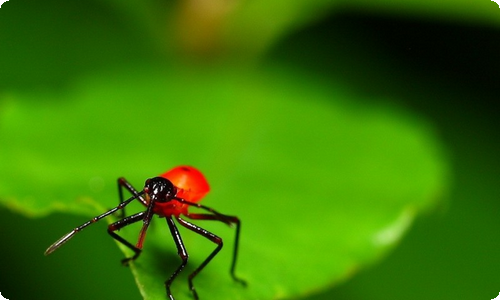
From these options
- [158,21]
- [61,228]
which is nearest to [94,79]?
[158,21]

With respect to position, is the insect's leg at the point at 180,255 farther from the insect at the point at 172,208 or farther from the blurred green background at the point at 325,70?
the blurred green background at the point at 325,70

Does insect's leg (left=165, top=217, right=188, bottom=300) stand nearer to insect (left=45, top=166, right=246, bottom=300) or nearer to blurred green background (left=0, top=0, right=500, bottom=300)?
insect (left=45, top=166, right=246, bottom=300)

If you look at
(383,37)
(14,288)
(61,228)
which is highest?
(383,37)

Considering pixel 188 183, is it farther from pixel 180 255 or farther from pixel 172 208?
pixel 180 255

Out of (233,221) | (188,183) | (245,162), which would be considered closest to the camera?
(188,183)

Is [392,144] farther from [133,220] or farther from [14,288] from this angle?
[14,288]

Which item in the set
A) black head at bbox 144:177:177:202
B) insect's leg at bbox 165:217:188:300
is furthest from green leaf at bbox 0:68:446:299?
black head at bbox 144:177:177:202

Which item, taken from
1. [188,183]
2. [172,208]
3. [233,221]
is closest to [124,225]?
[172,208]

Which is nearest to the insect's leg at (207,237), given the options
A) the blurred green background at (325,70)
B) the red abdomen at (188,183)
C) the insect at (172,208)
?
the insect at (172,208)
